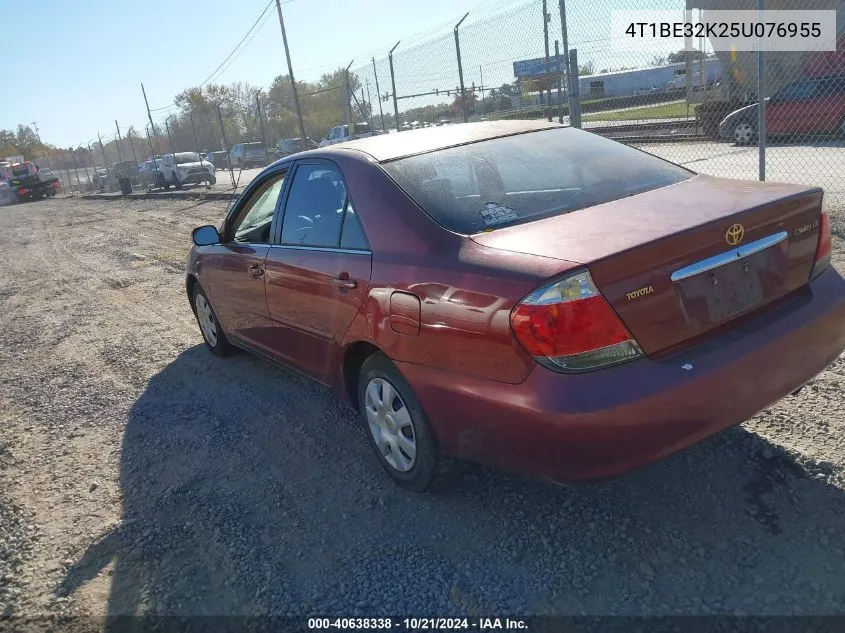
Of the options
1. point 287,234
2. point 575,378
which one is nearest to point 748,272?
point 575,378

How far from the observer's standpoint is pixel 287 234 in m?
4.01

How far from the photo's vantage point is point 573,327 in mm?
2338

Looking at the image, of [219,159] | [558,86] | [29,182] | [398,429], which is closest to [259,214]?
[398,429]

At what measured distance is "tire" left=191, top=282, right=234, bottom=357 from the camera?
5477 millimetres

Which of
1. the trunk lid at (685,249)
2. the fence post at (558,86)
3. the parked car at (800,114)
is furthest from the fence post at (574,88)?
the parked car at (800,114)

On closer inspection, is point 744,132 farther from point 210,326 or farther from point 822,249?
point 822,249

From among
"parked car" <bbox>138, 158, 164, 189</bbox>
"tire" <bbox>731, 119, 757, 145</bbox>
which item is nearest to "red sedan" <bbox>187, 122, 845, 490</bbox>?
"tire" <bbox>731, 119, 757, 145</bbox>

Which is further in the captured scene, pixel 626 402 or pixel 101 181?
pixel 101 181

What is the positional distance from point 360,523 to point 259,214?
2.39 m

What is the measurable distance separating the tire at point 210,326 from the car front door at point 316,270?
136 cm

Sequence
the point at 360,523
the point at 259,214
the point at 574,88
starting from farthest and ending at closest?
the point at 574,88
the point at 259,214
the point at 360,523

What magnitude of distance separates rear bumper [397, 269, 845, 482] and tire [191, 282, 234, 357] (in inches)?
122

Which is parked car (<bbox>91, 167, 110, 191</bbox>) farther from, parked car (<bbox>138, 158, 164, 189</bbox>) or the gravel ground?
the gravel ground

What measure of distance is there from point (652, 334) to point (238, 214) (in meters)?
3.26
